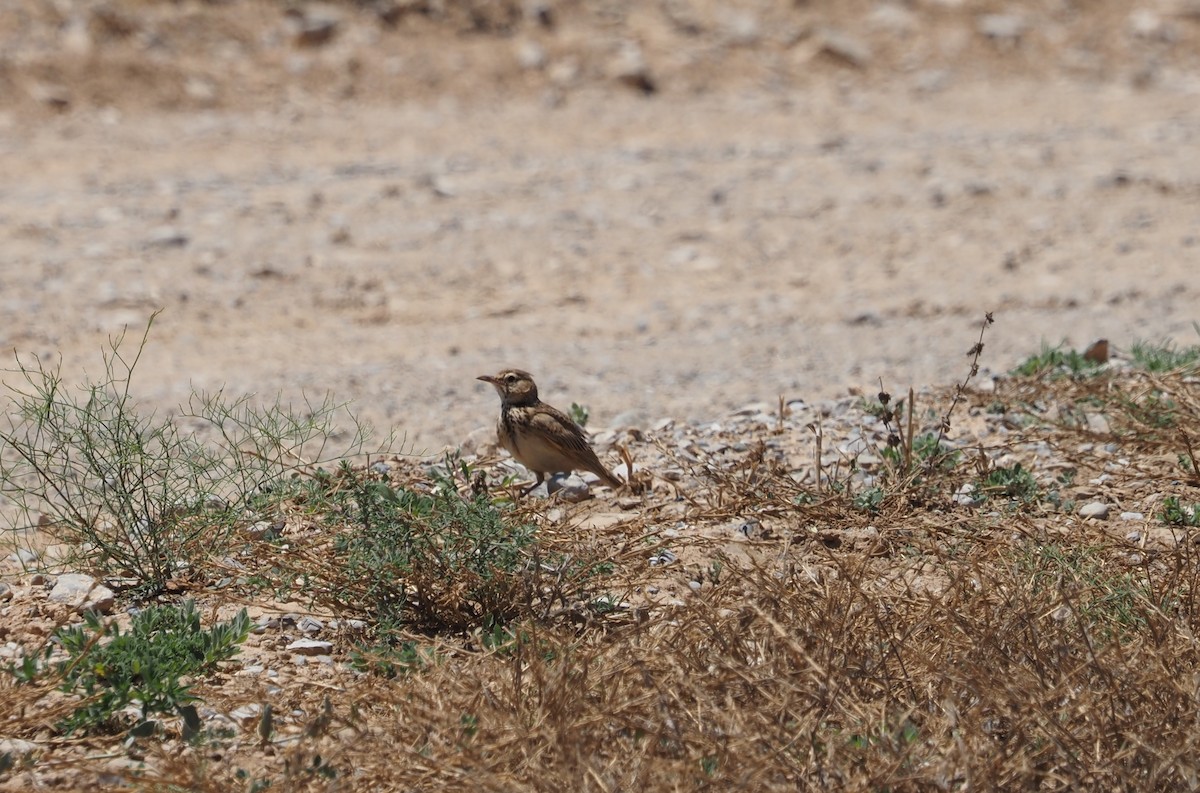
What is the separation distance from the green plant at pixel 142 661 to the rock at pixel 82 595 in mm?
193

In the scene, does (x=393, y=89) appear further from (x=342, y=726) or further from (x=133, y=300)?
(x=342, y=726)

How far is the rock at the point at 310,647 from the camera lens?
469 cm

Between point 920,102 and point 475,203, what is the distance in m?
5.80

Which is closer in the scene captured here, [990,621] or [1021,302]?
[990,621]

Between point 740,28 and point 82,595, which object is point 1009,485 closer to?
point 82,595

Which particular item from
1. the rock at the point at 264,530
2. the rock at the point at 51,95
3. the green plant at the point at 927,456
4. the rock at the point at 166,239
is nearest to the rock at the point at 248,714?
the rock at the point at 264,530

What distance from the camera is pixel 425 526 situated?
189 inches

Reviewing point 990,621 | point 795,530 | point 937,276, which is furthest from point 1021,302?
point 990,621

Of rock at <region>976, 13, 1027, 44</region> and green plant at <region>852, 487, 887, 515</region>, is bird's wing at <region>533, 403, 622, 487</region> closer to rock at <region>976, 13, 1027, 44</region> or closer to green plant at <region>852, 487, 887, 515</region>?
green plant at <region>852, 487, 887, 515</region>

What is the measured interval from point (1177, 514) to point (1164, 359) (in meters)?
2.01

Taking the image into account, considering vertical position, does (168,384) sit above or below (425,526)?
below

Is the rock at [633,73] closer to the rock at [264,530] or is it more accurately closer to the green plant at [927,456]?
the green plant at [927,456]

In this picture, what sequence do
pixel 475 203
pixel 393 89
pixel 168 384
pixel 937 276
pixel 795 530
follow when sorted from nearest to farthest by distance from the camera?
1. pixel 795 530
2. pixel 168 384
3. pixel 937 276
4. pixel 475 203
5. pixel 393 89

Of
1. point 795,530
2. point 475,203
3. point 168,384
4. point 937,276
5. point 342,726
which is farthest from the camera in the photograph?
point 475,203
